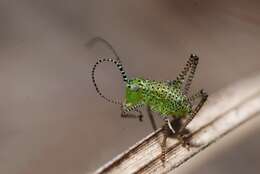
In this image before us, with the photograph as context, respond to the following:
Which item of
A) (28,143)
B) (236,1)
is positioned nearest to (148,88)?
(28,143)

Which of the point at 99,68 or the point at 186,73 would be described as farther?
the point at 99,68

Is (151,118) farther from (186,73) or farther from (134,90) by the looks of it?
(186,73)

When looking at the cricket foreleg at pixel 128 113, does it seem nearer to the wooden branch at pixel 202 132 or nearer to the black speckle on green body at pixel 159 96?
the black speckle on green body at pixel 159 96

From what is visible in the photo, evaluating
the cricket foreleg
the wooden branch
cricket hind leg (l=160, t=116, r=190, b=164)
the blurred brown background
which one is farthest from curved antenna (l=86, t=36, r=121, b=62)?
the wooden branch

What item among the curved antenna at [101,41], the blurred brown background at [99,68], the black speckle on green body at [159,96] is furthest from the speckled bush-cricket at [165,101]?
the curved antenna at [101,41]

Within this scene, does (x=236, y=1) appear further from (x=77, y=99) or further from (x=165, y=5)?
(x=77, y=99)

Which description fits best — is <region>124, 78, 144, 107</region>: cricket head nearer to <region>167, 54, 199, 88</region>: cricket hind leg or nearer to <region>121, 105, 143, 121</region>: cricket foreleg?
<region>121, 105, 143, 121</region>: cricket foreleg

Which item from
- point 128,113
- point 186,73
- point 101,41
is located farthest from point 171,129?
point 101,41
